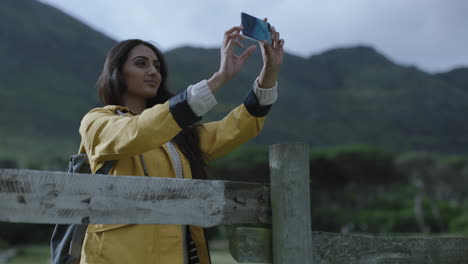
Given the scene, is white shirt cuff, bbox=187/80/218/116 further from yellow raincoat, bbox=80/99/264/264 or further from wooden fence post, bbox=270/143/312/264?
wooden fence post, bbox=270/143/312/264

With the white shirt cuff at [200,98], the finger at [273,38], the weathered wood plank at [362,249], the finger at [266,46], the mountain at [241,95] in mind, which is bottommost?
the weathered wood plank at [362,249]

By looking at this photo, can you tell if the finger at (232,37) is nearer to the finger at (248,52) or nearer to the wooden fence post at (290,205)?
the finger at (248,52)

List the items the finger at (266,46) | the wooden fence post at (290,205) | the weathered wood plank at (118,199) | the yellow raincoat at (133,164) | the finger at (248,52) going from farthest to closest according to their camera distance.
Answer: the finger at (266,46) < the finger at (248,52) < the wooden fence post at (290,205) < the yellow raincoat at (133,164) < the weathered wood plank at (118,199)

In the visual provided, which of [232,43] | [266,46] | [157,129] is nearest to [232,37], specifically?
[232,43]

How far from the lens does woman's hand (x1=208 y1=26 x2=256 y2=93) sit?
254 cm

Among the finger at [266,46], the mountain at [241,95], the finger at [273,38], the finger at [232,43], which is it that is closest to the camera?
the finger at [232,43]

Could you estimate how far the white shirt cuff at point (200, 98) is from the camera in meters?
2.38

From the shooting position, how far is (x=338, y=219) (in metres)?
38.5

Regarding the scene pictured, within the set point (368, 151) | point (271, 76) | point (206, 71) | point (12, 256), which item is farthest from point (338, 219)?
point (206, 71)

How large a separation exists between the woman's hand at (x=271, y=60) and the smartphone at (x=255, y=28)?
0.08 metres

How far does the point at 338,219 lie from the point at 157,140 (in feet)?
123

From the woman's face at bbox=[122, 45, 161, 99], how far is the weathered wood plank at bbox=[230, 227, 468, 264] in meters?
1.06

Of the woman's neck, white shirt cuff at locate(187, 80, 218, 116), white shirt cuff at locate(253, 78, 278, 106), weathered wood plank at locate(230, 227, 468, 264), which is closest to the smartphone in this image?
white shirt cuff at locate(253, 78, 278, 106)

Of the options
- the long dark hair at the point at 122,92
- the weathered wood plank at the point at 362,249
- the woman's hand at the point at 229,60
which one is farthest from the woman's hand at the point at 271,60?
the weathered wood plank at the point at 362,249
